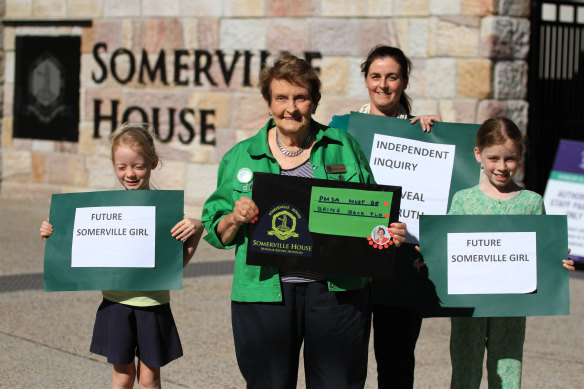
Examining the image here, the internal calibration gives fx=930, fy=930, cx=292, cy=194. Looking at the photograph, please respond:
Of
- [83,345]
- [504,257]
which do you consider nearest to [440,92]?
[83,345]

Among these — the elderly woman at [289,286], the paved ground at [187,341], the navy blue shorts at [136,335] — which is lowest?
the paved ground at [187,341]

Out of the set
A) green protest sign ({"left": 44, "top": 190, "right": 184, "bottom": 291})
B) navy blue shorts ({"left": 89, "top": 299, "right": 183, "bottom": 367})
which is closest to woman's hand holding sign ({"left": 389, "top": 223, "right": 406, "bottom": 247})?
green protest sign ({"left": 44, "top": 190, "right": 184, "bottom": 291})

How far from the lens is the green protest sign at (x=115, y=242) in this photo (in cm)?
405

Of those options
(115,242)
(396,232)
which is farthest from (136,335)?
(396,232)

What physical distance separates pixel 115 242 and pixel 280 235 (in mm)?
920

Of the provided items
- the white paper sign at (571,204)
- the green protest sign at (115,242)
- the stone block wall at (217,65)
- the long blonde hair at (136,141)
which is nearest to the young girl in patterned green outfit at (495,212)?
the green protest sign at (115,242)

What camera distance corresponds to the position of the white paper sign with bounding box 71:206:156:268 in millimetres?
4055

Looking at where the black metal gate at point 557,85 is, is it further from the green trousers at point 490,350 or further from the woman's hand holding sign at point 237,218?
the woman's hand holding sign at point 237,218

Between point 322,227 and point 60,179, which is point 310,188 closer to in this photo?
point 322,227

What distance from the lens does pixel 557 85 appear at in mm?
10555

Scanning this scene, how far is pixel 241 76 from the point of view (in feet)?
37.0

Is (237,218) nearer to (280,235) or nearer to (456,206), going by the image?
(280,235)

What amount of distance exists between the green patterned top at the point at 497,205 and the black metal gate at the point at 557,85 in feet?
20.6

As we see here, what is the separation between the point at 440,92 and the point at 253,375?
267 inches
